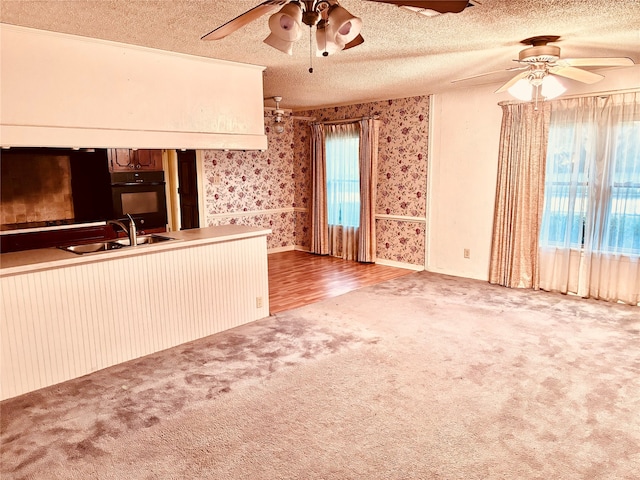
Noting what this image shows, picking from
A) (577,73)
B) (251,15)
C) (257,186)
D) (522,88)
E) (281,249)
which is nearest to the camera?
(251,15)

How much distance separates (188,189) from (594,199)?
510 cm

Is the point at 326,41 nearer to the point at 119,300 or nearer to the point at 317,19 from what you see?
the point at 317,19

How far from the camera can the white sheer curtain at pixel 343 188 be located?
6.73 m

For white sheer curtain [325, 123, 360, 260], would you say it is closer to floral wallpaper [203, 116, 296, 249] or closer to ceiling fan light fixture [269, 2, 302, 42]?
floral wallpaper [203, 116, 296, 249]

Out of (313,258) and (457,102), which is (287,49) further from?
(313,258)

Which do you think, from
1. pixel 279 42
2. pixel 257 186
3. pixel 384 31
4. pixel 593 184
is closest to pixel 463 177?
pixel 593 184

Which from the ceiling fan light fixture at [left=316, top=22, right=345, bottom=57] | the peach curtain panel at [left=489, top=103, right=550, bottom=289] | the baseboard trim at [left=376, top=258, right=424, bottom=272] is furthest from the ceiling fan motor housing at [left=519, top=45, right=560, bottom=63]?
the baseboard trim at [left=376, top=258, right=424, bottom=272]

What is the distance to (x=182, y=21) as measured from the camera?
2822mm

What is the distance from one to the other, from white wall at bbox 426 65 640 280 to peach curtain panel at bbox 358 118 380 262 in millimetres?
865

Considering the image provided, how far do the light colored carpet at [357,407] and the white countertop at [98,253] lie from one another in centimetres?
83

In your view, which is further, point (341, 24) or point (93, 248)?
point (93, 248)

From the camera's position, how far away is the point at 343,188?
6.95 meters

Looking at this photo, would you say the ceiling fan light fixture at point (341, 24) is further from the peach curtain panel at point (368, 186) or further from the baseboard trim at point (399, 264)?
the baseboard trim at point (399, 264)

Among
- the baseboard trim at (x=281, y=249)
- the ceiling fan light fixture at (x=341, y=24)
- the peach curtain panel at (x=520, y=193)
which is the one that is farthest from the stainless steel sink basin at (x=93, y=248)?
the peach curtain panel at (x=520, y=193)
